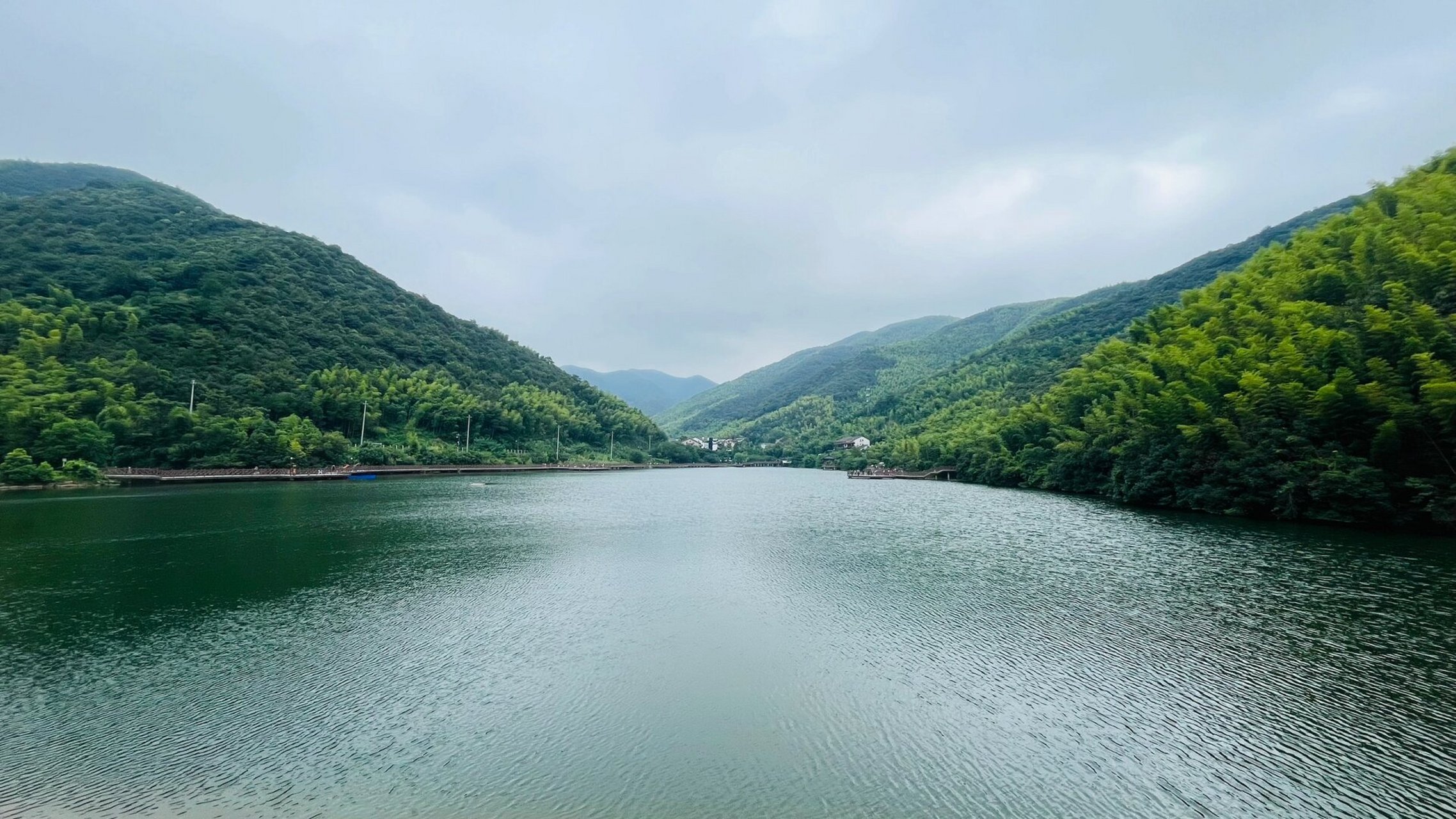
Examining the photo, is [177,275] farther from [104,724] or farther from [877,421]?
[877,421]

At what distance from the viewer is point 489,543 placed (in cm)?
2347

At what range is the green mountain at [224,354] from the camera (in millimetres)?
48062

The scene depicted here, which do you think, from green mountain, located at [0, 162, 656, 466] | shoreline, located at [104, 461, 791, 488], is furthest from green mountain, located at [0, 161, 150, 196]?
shoreline, located at [104, 461, 791, 488]

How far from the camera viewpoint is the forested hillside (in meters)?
22.8

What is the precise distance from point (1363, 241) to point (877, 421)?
9531 centimetres

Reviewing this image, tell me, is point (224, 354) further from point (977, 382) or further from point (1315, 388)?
point (977, 382)

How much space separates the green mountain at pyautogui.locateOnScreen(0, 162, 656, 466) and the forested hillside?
65618mm

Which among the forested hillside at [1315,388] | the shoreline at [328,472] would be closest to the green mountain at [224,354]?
the shoreline at [328,472]

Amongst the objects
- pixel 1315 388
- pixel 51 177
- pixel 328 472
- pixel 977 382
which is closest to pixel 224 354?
pixel 328 472

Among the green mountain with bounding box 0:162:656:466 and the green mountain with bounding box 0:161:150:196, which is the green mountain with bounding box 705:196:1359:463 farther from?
the green mountain with bounding box 0:161:150:196

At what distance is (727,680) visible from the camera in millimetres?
10148

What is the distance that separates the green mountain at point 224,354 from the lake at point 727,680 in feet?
114

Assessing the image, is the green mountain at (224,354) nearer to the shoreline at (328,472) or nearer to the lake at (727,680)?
the shoreline at (328,472)

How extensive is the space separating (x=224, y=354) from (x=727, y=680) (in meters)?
Answer: 70.1
